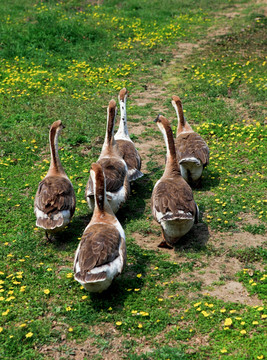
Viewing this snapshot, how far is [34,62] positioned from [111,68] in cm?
284

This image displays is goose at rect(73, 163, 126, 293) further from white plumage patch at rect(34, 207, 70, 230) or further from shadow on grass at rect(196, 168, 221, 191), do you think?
shadow on grass at rect(196, 168, 221, 191)

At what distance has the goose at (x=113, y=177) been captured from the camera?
8594 mm

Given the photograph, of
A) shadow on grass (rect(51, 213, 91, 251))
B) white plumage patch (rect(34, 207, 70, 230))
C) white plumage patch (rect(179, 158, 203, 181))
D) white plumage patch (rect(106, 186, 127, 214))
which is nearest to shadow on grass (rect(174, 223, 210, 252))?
white plumage patch (rect(106, 186, 127, 214))

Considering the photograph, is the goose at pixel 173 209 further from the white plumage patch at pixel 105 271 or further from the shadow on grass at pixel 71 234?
the shadow on grass at pixel 71 234

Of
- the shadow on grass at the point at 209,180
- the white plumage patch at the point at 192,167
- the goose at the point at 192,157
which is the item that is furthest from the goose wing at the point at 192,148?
the shadow on grass at the point at 209,180

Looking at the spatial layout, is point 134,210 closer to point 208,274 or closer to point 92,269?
point 208,274

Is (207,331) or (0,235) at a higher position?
(207,331)

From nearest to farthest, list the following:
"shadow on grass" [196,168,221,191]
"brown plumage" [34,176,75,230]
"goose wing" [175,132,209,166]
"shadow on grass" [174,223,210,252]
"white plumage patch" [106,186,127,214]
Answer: "brown plumage" [34,176,75,230] → "shadow on grass" [174,223,210,252] → "white plumage patch" [106,186,127,214] → "goose wing" [175,132,209,166] → "shadow on grass" [196,168,221,191]

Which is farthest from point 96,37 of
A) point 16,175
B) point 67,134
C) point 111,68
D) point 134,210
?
point 134,210

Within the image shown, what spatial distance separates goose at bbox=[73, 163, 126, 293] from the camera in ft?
20.6

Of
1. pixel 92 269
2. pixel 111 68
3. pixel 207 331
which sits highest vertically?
pixel 92 269

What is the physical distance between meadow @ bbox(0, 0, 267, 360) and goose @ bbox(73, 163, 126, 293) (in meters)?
0.52

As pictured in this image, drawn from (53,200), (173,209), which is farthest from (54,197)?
(173,209)

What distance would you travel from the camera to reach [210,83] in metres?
15.4
